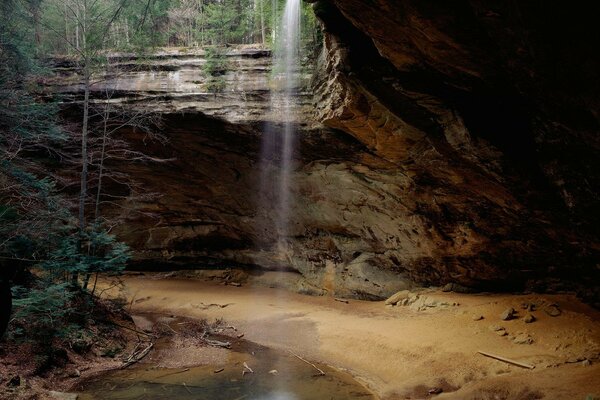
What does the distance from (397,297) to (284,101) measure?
7602 mm

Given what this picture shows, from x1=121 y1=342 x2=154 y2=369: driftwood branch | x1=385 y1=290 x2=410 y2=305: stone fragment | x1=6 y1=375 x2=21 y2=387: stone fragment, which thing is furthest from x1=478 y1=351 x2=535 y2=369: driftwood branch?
x1=6 y1=375 x2=21 y2=387: stone fragment

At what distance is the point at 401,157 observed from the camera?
36.9ft

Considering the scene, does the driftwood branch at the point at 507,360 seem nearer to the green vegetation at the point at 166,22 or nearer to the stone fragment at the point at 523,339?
the stone fragment at the point at 523,339

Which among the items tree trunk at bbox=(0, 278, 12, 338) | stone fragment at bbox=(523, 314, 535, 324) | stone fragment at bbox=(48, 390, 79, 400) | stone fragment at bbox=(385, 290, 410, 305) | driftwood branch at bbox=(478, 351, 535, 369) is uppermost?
tree trunk at bbox=(0, 278, 12, 338)

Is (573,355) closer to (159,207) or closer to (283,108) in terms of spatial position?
(283,108)

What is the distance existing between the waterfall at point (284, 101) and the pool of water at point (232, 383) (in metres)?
7.27

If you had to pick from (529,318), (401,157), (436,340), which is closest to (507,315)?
(529,318)

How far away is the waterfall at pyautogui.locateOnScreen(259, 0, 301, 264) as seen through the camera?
12.9m

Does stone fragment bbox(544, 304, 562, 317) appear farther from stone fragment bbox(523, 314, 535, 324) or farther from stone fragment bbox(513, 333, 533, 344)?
stone fragment bbox(513, 333, 533, 344)

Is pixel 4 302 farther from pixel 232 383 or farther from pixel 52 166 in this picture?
pixel 52 166

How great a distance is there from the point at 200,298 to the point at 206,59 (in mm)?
8926

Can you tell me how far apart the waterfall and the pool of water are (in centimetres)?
727

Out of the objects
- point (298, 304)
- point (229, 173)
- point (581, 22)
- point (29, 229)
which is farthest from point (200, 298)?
point (581, 22)

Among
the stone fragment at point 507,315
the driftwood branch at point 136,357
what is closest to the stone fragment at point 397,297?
the stone fragment at point 507,315
